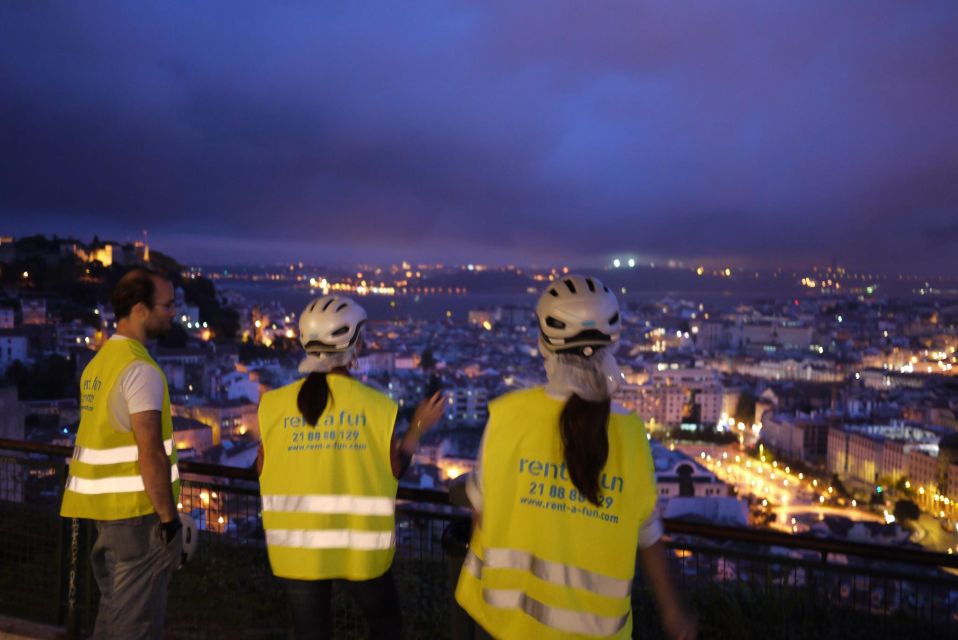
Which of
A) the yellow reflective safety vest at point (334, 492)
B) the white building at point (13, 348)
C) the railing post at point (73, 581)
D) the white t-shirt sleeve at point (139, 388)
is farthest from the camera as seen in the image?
the white building at point (13, 348)

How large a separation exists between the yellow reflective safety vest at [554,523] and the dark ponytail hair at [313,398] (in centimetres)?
66

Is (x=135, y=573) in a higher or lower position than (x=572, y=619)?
lower

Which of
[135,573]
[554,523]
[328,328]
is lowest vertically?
[135,573]

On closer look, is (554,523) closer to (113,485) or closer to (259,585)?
(113,485)

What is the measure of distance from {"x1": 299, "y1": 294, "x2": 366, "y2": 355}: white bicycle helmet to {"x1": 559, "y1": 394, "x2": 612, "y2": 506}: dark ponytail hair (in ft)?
2.91

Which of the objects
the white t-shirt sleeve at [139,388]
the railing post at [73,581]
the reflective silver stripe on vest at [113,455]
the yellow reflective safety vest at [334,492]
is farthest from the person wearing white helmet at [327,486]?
the railing post at [73,581]

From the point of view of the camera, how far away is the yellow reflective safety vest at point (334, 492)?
222 centimetres

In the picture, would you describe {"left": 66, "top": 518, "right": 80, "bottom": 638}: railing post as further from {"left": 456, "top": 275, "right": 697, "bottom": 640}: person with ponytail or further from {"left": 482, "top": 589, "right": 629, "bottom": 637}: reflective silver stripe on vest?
{"left": 482, "top": 589, "right": 629, "bottom": 637}: reflective silver stripe on vest

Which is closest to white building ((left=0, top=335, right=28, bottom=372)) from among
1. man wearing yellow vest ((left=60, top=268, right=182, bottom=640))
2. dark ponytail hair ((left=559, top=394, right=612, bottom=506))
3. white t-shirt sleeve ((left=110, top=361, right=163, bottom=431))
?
man wearing yellow vest ((left=60, top=268, right=182, bottom=640))

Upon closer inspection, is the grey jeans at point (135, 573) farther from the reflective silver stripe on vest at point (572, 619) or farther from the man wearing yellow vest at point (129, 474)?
the reflective silver stripe on vest at point (572, 619)

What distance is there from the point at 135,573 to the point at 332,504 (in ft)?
2.91

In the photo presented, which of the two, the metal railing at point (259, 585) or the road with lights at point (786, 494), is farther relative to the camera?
→ the road with lights at point (786, 494)

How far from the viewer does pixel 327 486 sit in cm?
222

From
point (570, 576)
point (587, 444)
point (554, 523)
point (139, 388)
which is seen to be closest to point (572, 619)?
point (570, 576)
